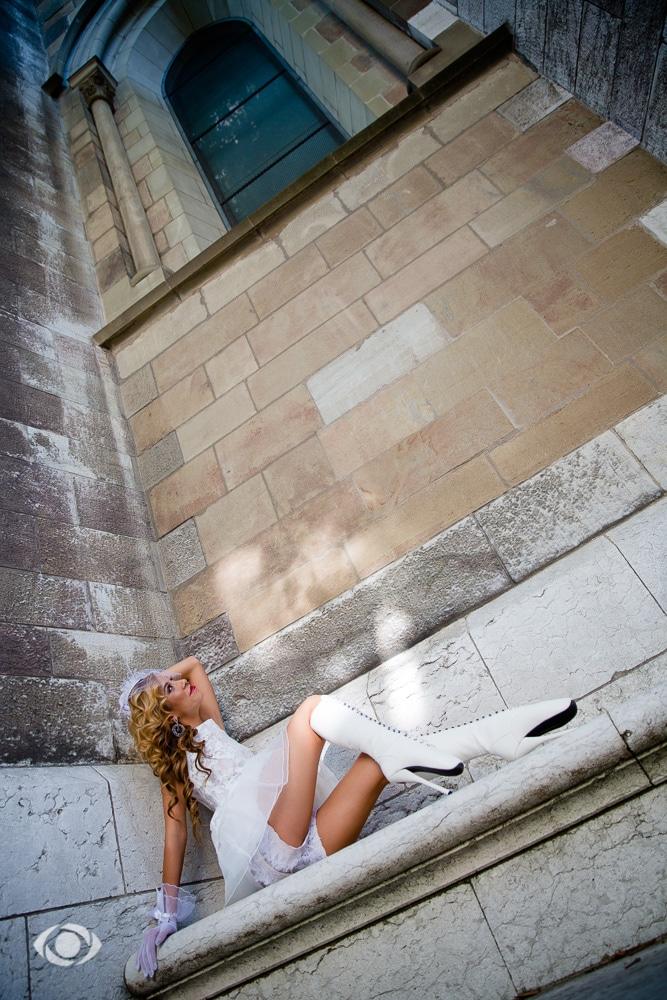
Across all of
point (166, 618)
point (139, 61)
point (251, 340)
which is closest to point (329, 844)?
point (166, 618)

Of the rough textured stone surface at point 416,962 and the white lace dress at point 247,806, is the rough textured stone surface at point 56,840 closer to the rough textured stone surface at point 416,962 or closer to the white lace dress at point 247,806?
the white lace dress at point 247,806

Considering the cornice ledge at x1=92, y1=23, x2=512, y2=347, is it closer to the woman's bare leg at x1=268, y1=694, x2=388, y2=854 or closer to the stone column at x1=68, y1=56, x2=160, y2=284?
the stone column at x1=68, y1=56, x2=160, y2=284

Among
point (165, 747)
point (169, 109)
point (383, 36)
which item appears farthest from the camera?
point (169, 109)

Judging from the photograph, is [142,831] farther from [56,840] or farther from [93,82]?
[93,82]


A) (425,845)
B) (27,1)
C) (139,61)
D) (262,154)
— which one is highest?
(27,1)

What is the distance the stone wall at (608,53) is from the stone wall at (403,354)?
0.31 ft

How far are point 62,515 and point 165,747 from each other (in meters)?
1.21

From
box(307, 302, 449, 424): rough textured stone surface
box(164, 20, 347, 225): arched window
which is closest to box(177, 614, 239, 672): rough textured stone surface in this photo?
box(307, 302, 449, 424): rough textured stone surface

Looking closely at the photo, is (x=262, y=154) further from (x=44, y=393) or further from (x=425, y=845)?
(x=425, y=845)

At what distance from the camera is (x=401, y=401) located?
282 cm

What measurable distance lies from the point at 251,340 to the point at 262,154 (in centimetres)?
260

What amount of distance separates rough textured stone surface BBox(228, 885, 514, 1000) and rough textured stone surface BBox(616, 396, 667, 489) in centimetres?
164

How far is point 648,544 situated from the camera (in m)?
2.11

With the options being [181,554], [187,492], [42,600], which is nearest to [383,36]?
[187,492]
